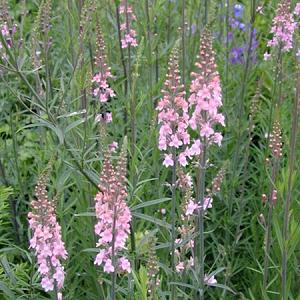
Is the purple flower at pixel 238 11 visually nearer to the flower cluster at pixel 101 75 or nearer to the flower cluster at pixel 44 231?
the flower cluster at pixel 101 75

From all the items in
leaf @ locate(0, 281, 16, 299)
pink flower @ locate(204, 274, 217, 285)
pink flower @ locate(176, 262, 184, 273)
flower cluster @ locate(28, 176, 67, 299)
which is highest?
flower cluster @ locate(28, 176, 67, 299)

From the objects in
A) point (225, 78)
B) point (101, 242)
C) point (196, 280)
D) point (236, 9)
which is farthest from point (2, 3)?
point (236, 9)

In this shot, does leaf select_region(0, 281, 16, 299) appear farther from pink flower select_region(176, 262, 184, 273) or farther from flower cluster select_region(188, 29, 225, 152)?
flower cluster select_region(188, 29, 225, 152)

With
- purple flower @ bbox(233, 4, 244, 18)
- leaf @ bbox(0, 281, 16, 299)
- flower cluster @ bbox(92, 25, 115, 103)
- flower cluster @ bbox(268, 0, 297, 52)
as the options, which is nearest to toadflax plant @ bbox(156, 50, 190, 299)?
flower cluster @ bbox(92, 25, 115, 103)

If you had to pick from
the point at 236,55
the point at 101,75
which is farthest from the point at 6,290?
the point at 236,55

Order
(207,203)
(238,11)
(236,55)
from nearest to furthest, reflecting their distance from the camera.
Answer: (207,203), (236,55), (238,11)

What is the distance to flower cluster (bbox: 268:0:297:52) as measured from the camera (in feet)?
11.8

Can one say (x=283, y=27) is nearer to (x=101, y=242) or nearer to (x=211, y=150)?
(x=211, y=150)

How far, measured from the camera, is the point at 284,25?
3654 millimetres

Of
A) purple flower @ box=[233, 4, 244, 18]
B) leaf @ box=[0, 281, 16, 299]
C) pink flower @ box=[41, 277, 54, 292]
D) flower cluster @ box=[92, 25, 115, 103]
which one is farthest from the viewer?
purple flower @ box=[233, 4, 244, 18]

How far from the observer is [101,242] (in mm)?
2322

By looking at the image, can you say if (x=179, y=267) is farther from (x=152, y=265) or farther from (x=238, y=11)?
(x=238, y=11)

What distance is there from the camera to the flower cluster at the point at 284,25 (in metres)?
3.58

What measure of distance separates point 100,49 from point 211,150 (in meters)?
1.38
